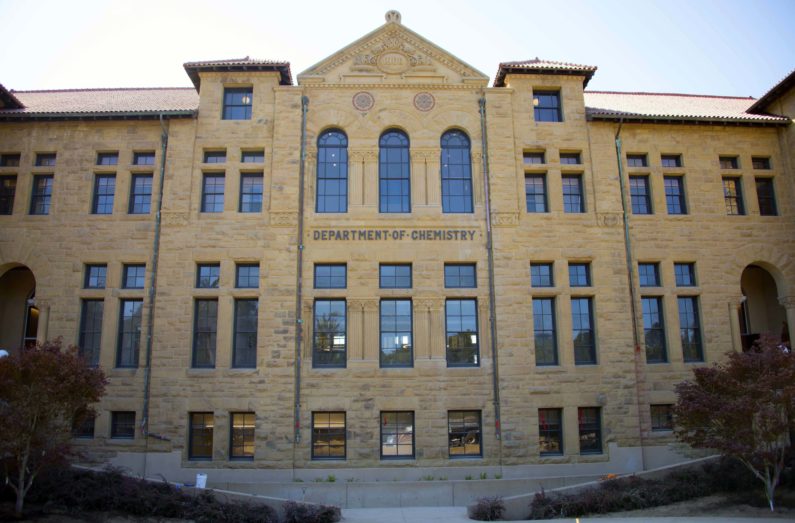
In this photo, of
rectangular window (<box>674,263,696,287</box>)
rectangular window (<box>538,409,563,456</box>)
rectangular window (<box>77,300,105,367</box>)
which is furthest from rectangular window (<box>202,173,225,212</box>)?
rectangular window (<box>674,263,696,287</box>)

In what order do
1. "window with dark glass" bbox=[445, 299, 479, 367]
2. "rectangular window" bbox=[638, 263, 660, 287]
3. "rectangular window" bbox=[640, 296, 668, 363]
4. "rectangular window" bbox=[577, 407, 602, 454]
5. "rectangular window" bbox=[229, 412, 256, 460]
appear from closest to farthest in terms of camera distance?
1. "rectangular window" bbox=[229, 412, 256, 460]
2. "rectangular window" bbox=[577, 407, 602, 454]
3. "window with dark glass" bbox=[445, 299, 479, 367]
4. "rectangular window" bbox=[640, 296, 668, 363]
5. "rectangular window" bbox=[638, 263, 660, 287]

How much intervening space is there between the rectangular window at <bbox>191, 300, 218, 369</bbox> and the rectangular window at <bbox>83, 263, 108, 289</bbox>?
12.5ft

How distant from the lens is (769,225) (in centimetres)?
2403

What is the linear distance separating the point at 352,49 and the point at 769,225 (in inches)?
721

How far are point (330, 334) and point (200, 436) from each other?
588 centimetres

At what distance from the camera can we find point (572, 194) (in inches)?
941

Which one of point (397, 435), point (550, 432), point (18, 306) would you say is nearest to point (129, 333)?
point (18, 306)

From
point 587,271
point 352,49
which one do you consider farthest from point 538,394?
point 352,49

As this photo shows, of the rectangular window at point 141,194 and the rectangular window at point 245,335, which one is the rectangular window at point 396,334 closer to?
the rectangular window at point 245,335

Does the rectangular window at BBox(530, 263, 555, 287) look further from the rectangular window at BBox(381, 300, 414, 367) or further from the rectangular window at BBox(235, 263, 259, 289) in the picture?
the rectangular window at BBox(235, 263, 259, 289)

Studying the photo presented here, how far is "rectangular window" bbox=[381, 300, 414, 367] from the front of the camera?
22.0m

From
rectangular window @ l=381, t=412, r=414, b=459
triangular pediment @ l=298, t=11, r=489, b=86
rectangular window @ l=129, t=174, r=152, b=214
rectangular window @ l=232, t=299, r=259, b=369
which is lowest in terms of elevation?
rectangular window @ l=381, t=412, r=414, b=459

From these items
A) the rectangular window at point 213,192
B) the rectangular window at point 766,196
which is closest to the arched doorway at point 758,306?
the rectangular window at point 766,196

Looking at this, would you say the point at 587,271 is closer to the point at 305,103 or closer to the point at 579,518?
the point at 579,518
